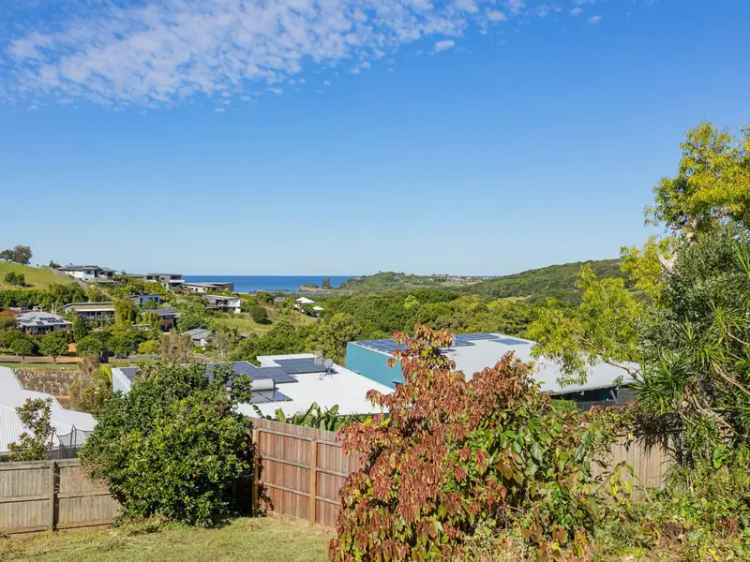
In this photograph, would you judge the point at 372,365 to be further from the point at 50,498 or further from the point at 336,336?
the point at 336,336

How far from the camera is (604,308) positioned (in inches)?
728

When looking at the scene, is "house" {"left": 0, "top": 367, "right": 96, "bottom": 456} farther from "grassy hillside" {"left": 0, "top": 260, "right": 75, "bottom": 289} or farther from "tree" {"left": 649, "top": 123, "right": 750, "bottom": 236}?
"grassy hillside" {"left": 0, "top": 260, "right": 75, "bottom": 289}

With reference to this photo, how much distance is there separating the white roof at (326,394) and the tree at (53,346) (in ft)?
127

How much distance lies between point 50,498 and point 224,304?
3437 inches

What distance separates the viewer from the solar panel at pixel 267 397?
1648 centimetres

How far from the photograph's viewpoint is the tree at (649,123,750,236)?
554 inches

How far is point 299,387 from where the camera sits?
19.3 m

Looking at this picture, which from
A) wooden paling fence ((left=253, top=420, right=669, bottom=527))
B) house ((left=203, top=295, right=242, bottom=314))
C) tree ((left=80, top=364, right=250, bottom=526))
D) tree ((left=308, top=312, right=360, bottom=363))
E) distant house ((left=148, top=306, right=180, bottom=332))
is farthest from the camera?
house ((left=203, top=295, right=242, bottom=314))

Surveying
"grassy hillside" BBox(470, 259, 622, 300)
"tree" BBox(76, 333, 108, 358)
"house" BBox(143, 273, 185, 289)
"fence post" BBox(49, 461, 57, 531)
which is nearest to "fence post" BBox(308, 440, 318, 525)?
"fence post" BBox(49, 461, 57, 531)

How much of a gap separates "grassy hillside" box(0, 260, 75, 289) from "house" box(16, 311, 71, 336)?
74.2 feet

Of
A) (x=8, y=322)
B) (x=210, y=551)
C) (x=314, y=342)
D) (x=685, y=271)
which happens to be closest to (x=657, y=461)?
(x=685, y=271)

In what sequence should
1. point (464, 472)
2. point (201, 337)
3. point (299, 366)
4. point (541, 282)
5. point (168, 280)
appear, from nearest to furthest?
point (464, 472)
point (299, 366)
point (201, 337)
point (541, 282)
point (168, 280)

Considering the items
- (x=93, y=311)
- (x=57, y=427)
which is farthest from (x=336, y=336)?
(x=93, y=311)

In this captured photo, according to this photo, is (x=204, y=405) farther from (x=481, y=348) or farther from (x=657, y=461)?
(x=481, y=348)
